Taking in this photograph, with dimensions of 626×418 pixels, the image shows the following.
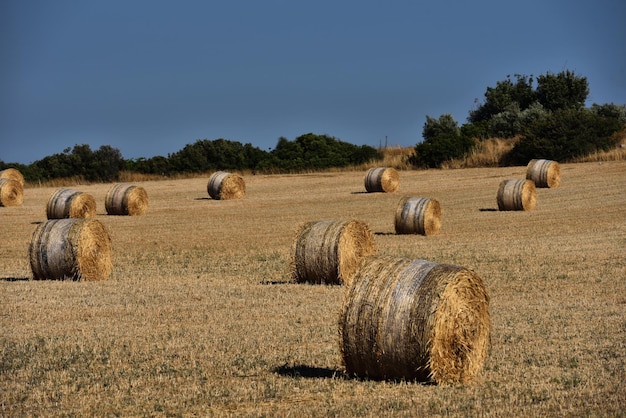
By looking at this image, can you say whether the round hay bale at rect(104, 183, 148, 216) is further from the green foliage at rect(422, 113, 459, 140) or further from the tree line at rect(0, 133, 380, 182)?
the green foliage at rect(422, 113, 459, 140)

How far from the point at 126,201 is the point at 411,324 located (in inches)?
1050

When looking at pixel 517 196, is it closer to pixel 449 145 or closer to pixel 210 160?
pixel 449 145

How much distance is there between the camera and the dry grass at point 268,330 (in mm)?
9070

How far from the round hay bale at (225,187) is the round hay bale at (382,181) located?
522 cm

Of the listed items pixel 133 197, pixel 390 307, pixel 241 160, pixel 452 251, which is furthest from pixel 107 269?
pixel 241 160

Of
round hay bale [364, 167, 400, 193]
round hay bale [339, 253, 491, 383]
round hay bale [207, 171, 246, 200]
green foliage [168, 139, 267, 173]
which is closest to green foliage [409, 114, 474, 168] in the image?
green foliage [168, 139, 267, 173]

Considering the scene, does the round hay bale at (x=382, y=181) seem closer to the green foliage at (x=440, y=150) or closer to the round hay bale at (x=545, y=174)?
the round hay bale at (x=545, y=174)

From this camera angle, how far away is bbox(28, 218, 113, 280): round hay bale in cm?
1794

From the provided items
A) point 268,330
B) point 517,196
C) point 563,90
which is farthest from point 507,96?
point 268,330

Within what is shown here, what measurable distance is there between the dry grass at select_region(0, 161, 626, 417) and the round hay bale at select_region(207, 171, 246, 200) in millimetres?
11755

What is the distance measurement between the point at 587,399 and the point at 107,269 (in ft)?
37.8

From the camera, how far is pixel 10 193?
130 feet

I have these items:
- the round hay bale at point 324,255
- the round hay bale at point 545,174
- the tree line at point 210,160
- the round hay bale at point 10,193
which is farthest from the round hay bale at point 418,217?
the tree line at point 210,160

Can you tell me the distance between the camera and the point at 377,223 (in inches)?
1214
